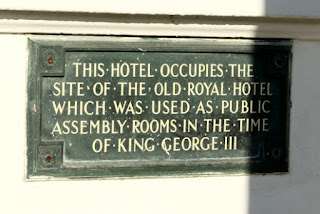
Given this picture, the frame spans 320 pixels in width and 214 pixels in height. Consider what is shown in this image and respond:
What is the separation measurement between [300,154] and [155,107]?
815 mm

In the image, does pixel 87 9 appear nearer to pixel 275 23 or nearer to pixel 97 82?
pixel 97 82

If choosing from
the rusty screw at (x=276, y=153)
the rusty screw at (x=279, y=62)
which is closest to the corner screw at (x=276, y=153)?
the rusty screw at (x=276, y=153)

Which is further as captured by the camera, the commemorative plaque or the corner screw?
the corner screw

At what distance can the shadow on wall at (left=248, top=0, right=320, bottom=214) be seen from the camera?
5.05m

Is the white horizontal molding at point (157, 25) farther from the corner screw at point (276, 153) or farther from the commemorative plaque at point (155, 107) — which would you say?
the corner screw at point (276, 153)

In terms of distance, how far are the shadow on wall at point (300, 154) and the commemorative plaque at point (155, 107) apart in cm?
5

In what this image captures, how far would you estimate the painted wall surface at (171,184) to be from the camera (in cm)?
472

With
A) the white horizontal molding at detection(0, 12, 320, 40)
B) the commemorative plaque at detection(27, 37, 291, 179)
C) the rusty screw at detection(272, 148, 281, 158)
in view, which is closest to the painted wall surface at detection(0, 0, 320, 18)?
the white horizontal molding at detection(0, 12, 320, 40)

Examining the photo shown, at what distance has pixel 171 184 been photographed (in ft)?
16.2

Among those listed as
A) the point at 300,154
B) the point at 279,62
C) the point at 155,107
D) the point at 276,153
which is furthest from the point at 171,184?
the point at 279,62

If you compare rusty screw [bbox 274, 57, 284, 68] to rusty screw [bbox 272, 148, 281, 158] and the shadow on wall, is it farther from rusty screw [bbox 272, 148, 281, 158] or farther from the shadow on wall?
rusty screw [bbox 272, 148, 281, 158]

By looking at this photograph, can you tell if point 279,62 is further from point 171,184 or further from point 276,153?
point 171,184

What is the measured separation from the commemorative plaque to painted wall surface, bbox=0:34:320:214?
5cm

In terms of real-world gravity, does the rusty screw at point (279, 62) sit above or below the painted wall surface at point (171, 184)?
above
